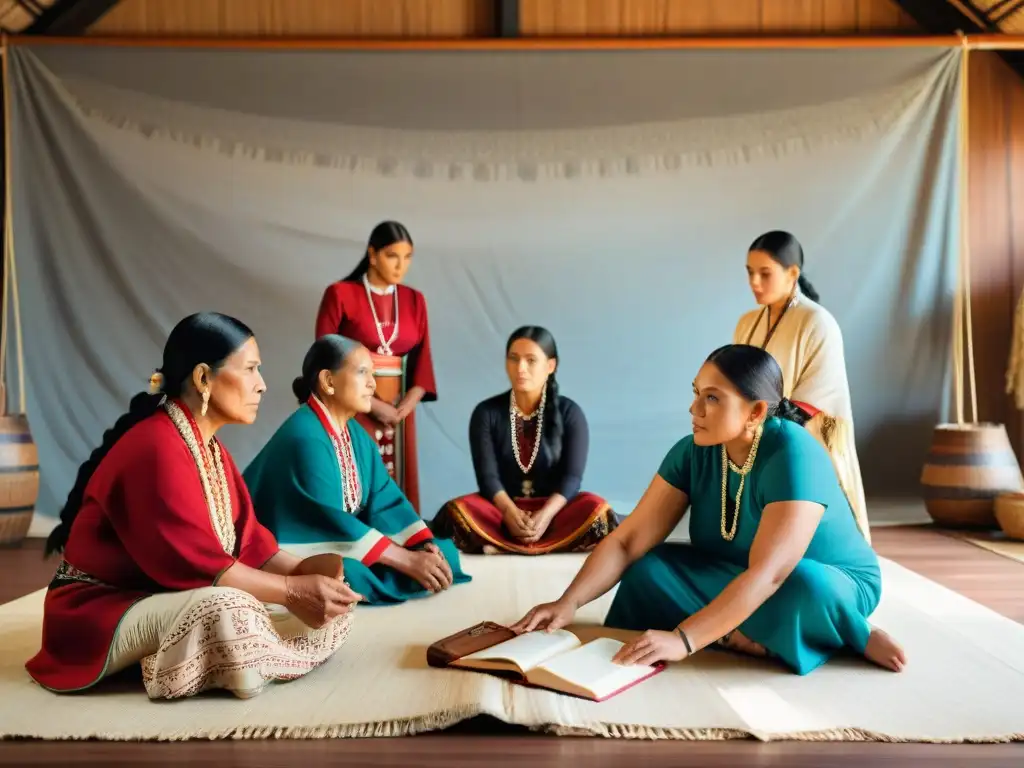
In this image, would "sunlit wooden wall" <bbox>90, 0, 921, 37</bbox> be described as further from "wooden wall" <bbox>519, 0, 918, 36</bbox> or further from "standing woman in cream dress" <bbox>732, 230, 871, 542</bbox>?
"standing woman in cream dress" <bbox>732, 230, 871, 542</bbox>

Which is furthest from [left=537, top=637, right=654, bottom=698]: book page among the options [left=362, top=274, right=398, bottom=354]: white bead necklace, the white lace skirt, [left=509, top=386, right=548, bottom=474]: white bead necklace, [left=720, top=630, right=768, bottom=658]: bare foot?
[left=362, top=274, right=398, bottom=354]: white bead necklace

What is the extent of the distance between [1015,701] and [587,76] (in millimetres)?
4020

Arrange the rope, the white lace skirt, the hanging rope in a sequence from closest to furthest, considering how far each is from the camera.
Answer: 1. the white lace skirt
2. the rope
3. the hanging rope

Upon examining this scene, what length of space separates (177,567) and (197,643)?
16 cm

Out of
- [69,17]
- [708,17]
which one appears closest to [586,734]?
[708,17]

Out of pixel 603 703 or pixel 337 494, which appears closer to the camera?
pixel 603 703

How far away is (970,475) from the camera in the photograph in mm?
4574

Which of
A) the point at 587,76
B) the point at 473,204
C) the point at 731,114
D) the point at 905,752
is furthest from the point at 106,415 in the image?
the point at 905,752

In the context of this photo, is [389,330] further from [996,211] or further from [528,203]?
[996,211]

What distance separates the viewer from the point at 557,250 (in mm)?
5277

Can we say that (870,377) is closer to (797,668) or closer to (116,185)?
(797,668)

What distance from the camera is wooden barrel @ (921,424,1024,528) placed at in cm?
457

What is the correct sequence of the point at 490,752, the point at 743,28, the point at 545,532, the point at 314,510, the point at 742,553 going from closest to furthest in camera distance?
the point at 490,752 < the point at 742,553 < the point at 314,510 < the point at 545,532 < the point at 743,28

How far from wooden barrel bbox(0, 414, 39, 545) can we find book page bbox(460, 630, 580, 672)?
2.94 meters
